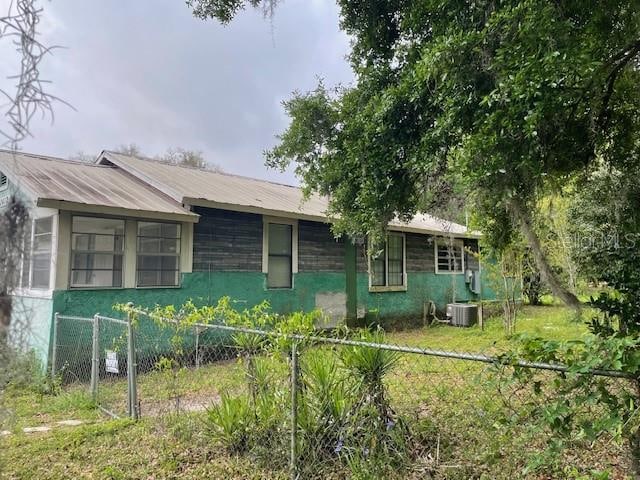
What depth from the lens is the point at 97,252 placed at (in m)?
7.59

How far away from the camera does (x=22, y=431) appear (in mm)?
4930

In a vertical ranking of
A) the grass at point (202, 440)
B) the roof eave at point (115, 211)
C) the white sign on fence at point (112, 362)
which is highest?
the roof eave at point (115, 211)

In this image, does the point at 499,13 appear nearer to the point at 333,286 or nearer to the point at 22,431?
the point at 22,431

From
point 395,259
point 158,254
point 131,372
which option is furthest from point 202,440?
point 395,259

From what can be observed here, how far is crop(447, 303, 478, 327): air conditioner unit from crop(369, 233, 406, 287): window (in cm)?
162

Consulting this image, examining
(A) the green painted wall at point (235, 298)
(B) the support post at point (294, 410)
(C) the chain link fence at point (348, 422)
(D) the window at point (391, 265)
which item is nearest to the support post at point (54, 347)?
(A) the green painted wall at point (235, 298)

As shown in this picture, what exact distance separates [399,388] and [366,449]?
2.40 metres

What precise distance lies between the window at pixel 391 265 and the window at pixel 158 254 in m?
5.81

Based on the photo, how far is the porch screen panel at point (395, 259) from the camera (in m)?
13.3

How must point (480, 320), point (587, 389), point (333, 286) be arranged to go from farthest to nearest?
point (480, 320), point (333, 286), point (587, 389)

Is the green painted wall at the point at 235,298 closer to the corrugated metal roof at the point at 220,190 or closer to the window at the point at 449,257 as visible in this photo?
the window at the point at 449,257

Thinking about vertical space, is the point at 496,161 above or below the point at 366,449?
above

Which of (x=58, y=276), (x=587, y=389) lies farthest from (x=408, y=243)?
(x=587, y=389)

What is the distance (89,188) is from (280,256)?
13.8 feet
